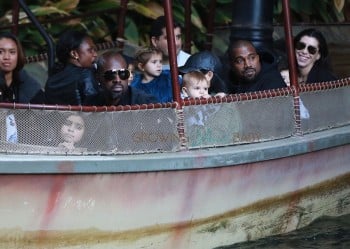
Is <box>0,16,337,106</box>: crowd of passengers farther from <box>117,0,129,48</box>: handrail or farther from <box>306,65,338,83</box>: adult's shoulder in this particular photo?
<box>117,0,129,48</box>: handrail

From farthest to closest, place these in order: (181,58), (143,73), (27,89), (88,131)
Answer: (181,58) < (143,73) < (27,89) < (88,131)

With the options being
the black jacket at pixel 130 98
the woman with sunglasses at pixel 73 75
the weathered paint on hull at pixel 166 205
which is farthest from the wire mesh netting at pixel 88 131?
the woman with sunglasses at pixel 73 75

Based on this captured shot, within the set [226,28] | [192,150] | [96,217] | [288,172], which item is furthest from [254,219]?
[226,28]

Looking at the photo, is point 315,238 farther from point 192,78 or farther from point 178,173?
point 178,173

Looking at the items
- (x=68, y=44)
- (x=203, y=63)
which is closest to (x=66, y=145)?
(x=68, y=44)

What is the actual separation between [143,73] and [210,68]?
0.48 meters

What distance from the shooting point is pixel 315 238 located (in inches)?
302

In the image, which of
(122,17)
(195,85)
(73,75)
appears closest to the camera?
(73,75)

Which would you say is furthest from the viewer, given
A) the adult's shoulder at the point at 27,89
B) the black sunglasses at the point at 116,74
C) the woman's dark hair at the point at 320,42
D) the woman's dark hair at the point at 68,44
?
the woman's dark hair at the point at 320,42

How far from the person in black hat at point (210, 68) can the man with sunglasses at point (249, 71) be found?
117 mm

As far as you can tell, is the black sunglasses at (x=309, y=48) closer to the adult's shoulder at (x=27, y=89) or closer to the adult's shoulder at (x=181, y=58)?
the adult's shoulder at (x=181, y=58)

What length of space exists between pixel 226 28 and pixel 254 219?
3774 mm

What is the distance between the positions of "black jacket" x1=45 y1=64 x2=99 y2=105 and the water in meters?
1.32

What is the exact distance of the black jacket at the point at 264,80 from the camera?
24.9 ft
